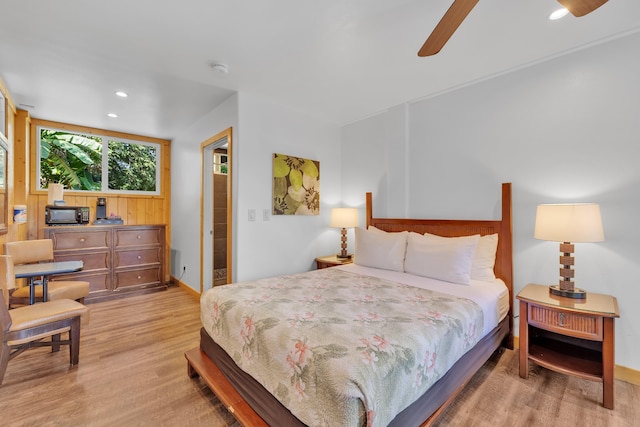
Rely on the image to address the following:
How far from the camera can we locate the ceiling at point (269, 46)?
5.84 ft

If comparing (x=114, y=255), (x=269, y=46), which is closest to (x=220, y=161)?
(x=114, y=255)

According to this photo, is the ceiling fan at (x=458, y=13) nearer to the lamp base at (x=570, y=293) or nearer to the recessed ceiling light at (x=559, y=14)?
the recessed ceiling light at (x=559, y=14)

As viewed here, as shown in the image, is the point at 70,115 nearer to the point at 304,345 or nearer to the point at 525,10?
the point at 304,345

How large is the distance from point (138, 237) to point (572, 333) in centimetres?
493

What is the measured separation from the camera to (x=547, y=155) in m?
2.39

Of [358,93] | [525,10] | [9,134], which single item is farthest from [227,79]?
[9,134]

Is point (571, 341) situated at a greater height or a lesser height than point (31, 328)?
lesser

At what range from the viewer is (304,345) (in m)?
1.27

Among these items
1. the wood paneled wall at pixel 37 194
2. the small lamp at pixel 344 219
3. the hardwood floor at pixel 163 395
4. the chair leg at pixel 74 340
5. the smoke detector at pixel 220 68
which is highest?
the smoke detector at pixel 220 68

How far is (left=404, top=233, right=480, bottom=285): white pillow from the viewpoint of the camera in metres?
2.36

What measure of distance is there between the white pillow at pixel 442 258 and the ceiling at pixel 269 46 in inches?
61.2

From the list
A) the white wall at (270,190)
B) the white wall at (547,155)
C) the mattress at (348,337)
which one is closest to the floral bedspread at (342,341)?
the mattress at (348,337)

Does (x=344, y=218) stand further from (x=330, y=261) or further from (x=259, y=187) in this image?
(x=259, y=187)

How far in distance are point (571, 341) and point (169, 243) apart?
534cm
